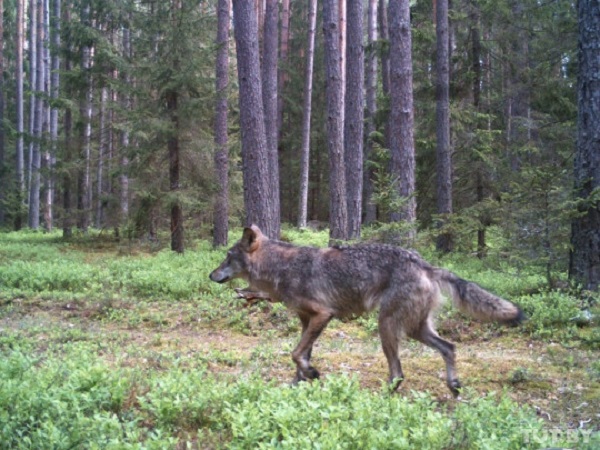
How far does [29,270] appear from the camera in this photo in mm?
14156

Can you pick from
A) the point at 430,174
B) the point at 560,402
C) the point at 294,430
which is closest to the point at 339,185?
the point at 430,174

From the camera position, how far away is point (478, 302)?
6.24m

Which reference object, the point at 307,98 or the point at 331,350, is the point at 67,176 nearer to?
the point at 307,98

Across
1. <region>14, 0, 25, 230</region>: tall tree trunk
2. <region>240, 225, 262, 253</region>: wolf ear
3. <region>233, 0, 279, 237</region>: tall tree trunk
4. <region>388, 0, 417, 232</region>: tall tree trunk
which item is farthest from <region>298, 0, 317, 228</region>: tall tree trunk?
<region>240, 225, 262, 253</region>: wolf ear

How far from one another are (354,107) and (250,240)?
12295 mm

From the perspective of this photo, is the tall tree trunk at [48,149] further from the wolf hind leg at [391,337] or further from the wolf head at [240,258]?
the wolf hind leg at [391,337]

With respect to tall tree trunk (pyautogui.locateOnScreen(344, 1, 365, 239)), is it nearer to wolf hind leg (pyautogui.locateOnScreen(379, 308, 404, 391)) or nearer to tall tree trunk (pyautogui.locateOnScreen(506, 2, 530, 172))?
tall tree trunk (pyautogui.locateOnScreen(506, 2, 530, 172))

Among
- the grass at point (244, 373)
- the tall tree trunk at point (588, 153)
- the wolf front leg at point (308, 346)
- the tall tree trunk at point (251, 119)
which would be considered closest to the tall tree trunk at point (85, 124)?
the grass at point (244, 373)

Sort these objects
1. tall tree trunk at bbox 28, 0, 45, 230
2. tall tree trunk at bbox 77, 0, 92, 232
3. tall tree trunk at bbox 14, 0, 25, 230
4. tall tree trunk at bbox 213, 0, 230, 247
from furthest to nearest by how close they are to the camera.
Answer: tall tree trunk at bbox 14, 0, 25, 230, tall tree trunk at bbox 28, 0, 45, 230, tall tree trunk at bbox 77, 0, 92, 232, tall tree trunk at bbox 213, 0, 230, 247

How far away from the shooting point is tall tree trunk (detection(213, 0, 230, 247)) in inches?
828

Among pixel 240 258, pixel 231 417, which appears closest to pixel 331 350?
pixel 240 258

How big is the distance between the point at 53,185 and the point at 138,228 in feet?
28.7

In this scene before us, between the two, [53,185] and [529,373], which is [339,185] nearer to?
[529,373]

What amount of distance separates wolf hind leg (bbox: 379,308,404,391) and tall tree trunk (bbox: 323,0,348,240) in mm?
10557
